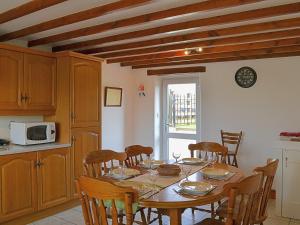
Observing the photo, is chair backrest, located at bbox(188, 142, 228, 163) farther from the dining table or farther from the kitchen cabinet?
the kitchen cabinet

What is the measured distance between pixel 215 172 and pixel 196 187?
497 mm

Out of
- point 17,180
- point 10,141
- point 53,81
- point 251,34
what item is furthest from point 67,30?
point 251,34

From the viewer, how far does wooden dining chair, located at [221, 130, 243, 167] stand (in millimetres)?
4516

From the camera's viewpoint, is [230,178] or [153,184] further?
[230,178]

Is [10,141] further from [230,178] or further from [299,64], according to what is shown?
[299,64]

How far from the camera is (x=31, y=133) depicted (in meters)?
3.41

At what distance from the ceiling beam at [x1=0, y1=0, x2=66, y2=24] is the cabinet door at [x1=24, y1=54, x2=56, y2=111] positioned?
83cm

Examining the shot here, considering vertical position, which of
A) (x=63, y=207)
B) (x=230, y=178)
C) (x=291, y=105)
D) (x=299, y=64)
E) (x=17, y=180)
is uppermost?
(x=299, y=64)

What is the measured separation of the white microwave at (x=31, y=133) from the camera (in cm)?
336

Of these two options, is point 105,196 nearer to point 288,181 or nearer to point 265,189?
point 265,189

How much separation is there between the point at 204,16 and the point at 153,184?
65.8 inches

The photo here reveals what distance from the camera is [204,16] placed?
274 centimetres

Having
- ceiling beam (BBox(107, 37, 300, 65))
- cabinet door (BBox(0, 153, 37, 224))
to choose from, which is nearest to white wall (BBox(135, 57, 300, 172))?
ceiling beam (BBox(107, 37, 300, 65))

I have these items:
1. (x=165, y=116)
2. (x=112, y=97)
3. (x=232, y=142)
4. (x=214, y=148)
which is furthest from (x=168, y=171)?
(x=165, y=116)
